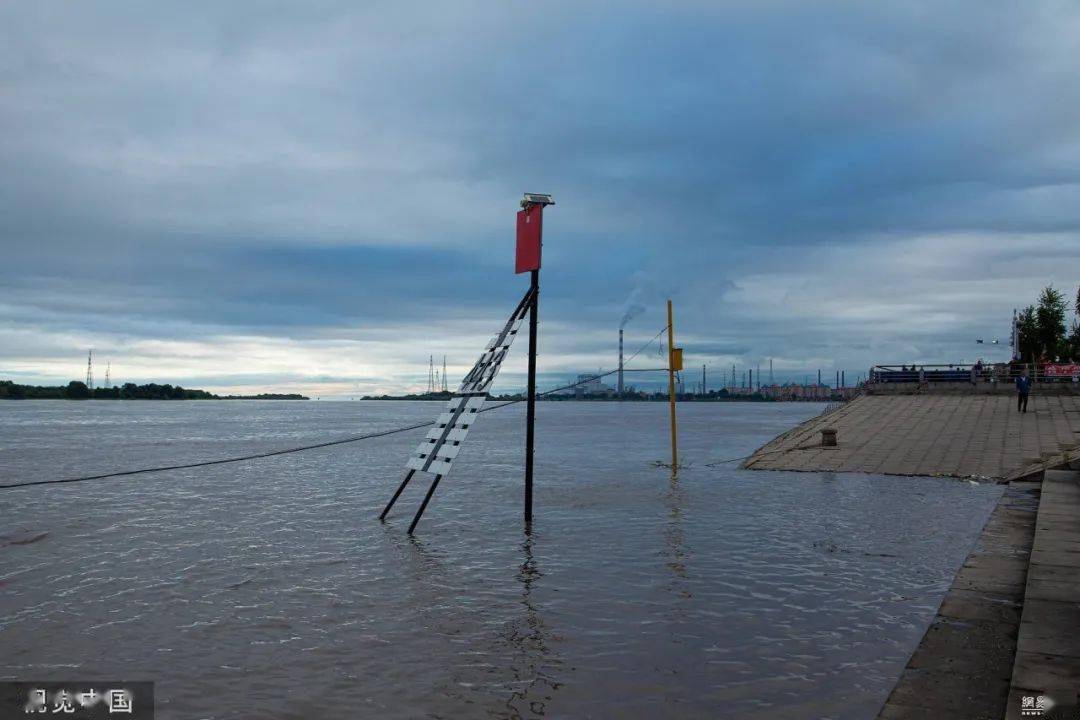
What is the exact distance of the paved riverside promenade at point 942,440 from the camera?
78.4 ft

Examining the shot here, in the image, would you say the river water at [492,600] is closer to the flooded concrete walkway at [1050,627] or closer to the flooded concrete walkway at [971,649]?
the flooded concrete walkway at [971,649]

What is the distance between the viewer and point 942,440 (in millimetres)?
29578

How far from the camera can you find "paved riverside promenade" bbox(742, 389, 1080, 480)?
2389 centimetres

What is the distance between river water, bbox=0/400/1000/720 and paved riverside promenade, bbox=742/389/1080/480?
11.1ft

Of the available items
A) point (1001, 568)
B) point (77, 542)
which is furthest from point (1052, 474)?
point (77, 542)

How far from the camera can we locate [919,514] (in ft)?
54.4

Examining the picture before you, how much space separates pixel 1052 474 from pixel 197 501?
21.6 meters

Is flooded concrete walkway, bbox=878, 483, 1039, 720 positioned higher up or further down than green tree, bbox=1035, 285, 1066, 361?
further down

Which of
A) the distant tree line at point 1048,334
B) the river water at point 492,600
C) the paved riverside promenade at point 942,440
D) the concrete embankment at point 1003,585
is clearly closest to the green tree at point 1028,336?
the distant tree line at point 1048,334

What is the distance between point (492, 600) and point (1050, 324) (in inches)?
3161
